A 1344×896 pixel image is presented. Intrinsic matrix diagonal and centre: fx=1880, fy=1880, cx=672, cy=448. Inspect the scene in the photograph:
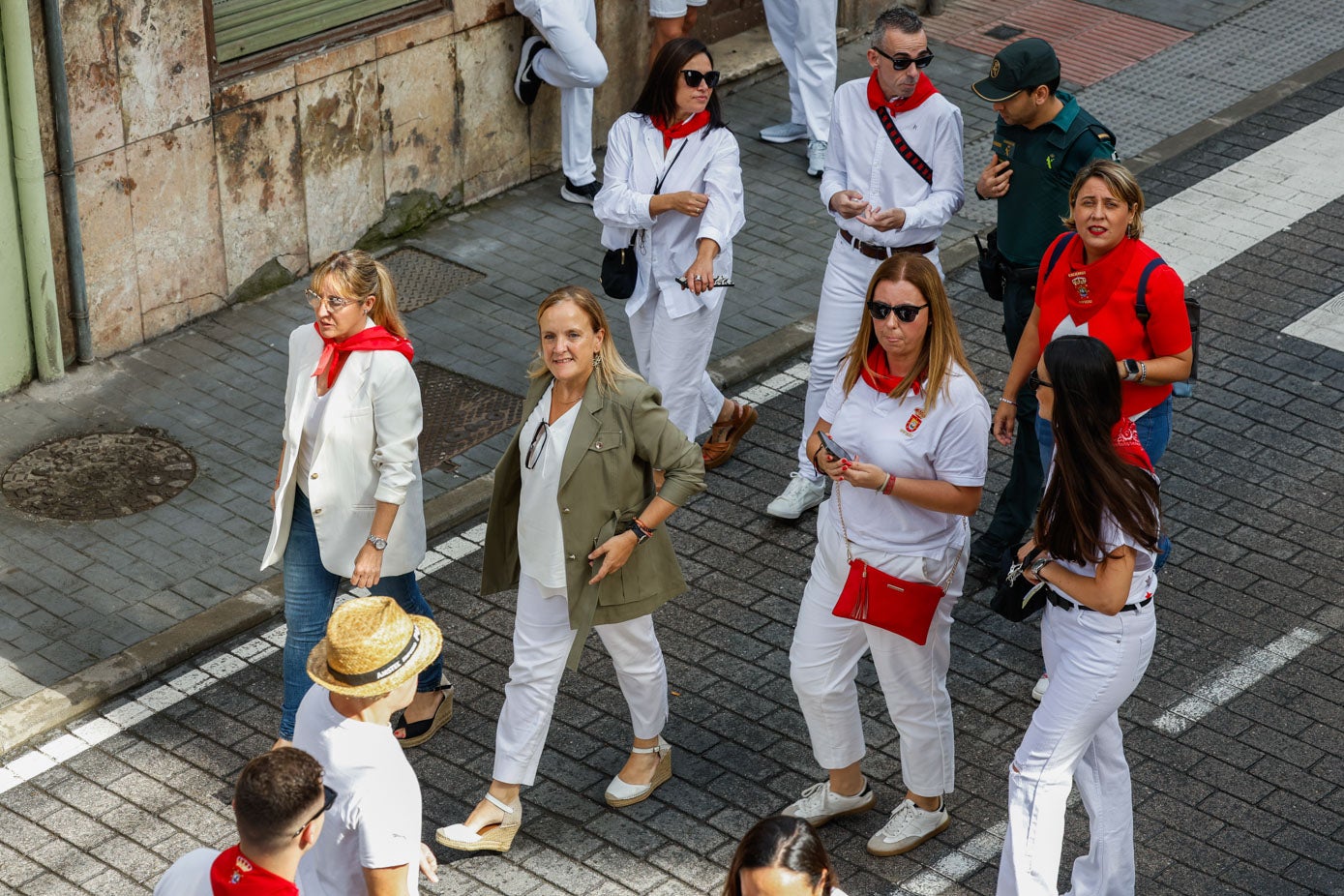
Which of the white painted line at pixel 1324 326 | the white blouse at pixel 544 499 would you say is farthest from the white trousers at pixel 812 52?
the white blouse at pixel 544 499

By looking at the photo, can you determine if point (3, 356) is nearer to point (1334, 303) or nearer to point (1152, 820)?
point (1152, 820)

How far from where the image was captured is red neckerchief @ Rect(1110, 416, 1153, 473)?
5812 millimetres

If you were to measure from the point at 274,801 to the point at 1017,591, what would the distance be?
3.31m

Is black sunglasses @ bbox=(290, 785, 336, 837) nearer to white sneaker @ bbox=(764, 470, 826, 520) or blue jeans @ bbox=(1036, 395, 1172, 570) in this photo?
blue jeans @ bbox=(1036, 395, 1172, 570)

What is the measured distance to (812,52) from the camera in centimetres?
1274

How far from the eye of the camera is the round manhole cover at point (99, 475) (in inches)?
343

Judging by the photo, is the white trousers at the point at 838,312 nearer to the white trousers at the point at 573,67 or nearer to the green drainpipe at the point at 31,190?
the white trousers at the point at 573,67

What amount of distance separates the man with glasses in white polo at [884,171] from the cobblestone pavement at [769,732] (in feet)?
3.69

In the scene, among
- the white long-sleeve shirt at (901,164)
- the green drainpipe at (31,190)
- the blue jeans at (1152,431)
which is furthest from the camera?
the green drainpipe at (31,190)

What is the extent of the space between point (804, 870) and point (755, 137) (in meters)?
9.50

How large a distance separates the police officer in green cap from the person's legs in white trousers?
416 cm

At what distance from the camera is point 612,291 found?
8555mm

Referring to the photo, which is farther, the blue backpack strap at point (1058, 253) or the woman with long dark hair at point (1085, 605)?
the blue backpack strap at point (1058, 253)

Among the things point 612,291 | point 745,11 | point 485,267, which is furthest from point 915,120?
point 745,11
